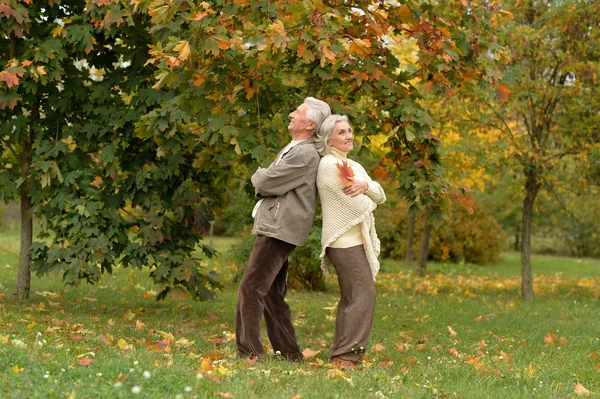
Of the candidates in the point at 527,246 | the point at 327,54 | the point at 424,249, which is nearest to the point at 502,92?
the point at 327,54

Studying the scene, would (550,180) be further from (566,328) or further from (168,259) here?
(168,259)

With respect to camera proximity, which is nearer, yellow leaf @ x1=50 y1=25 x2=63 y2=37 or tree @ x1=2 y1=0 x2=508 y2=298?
tree @ x1=2 y1=0 x2=508 y2=298

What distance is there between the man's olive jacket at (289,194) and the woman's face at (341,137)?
15 cm

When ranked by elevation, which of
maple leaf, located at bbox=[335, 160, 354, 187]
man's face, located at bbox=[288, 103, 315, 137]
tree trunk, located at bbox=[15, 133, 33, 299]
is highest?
man's face, located at bbox=[288, 103, 315, 137]

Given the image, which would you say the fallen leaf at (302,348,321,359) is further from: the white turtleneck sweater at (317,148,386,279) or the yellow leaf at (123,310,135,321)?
the yellow leaf at (123,310,135,321)

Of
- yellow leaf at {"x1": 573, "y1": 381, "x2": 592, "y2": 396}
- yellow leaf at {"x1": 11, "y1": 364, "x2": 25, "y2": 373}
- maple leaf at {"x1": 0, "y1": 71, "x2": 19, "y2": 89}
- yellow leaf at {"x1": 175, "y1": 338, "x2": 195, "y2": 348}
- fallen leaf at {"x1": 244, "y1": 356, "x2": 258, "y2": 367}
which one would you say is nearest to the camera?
yellow leaf at {"x1": 11, "y1": 364, "x2": 25, "y2": 373}

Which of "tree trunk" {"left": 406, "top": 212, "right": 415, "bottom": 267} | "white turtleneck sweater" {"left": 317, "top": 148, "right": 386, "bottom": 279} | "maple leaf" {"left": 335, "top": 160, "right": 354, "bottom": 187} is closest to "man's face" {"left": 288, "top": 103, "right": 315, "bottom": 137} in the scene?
"white turtleneck sweater" {"left": 317, "top": 148, "right": 386, "bottom": 279}

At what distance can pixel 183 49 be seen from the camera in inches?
234

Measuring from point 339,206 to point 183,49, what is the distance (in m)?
1.73

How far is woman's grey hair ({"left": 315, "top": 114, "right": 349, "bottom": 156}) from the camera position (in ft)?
17.9

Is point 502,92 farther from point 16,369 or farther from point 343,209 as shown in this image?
point 16,369

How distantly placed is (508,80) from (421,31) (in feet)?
12.1

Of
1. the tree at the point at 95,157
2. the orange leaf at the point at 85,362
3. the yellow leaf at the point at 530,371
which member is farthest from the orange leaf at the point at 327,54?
the orange leaf at the point at 85,362

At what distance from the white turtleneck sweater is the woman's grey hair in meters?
0.06
